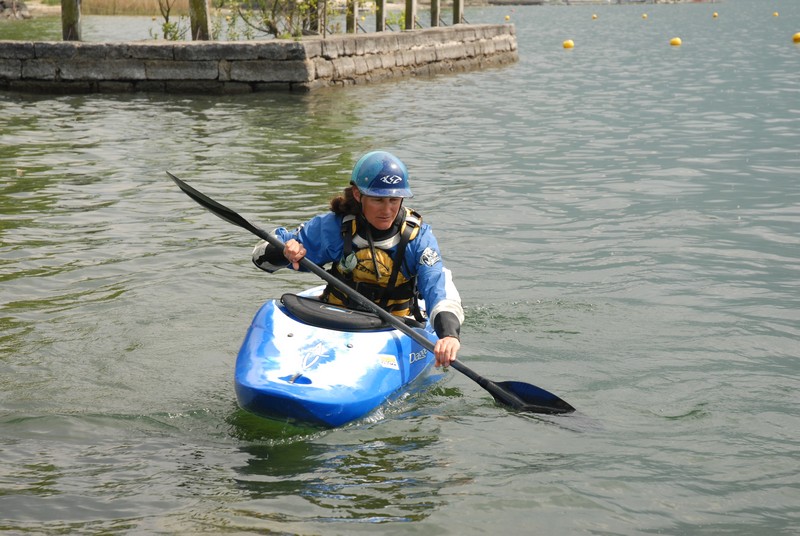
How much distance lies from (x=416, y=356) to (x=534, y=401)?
73cm

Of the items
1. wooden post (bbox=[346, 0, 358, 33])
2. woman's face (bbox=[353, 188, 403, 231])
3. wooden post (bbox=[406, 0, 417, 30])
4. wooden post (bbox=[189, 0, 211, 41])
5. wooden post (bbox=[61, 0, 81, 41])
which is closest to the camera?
woman's face (bbox=[353, 188, 403, 231])

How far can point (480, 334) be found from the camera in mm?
7059

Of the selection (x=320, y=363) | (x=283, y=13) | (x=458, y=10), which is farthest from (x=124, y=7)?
(x=320, y=363)

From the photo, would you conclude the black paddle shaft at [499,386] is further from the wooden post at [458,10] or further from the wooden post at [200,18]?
the wooden post at [458,10]

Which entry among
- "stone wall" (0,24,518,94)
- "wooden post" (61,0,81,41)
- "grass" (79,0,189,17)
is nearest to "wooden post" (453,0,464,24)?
"stone wall" (0,24,518,94)

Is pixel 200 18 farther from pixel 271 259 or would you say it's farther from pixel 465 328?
pixel 271 259

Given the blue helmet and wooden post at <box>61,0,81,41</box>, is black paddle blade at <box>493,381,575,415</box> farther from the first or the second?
wooden post at <box>61,0,81,41</box>

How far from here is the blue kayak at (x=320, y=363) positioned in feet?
16.5

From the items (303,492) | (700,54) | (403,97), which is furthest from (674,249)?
(700,54)

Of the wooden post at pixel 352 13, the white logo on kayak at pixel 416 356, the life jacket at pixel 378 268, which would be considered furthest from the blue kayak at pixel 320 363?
the wooden post at pixel 352 13

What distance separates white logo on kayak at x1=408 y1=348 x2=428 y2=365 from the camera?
580 centimetres

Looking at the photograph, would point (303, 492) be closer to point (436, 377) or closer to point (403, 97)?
point (436, 377)

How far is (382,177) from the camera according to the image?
5543 mm

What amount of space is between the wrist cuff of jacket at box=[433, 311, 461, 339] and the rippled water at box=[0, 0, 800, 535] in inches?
20.8
